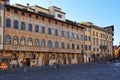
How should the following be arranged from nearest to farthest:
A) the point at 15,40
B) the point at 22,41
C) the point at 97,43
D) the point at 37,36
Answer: the point at 15,40 < the point at 22,41 < the point at 37,36 < the point at 97,43

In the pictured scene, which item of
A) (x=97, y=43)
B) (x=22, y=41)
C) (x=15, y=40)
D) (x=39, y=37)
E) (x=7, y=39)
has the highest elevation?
(x=39, y=37)

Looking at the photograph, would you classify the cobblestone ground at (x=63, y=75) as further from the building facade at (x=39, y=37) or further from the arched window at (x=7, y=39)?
the building facade at (x=39, y=37)

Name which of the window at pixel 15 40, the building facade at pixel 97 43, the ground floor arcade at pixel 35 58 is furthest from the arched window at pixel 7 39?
the building facade at pixel 97 43

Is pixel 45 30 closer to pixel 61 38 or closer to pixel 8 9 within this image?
pixel 61 38

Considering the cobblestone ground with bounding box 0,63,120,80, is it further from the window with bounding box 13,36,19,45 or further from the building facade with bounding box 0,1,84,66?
the building facade with bounding box 0,1,84,66

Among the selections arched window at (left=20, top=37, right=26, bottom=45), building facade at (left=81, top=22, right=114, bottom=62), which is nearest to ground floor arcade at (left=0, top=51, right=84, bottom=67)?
arched window at (left=20, top=37, right=26, bottom=45)

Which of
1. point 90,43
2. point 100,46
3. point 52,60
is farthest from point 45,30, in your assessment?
point 100,46

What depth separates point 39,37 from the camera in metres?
51.1

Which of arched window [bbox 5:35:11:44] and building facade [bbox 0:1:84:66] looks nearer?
arched window [bbox 5:35:11:44]

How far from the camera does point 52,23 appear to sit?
55.9 meters

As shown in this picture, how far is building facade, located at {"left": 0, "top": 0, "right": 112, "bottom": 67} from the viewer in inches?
1720

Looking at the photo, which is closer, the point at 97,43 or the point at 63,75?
Answer: the point at 63,75

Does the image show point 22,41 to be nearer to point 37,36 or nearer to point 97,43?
point 37,36

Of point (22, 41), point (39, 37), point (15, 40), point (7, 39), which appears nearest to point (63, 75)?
point (7, 39)
